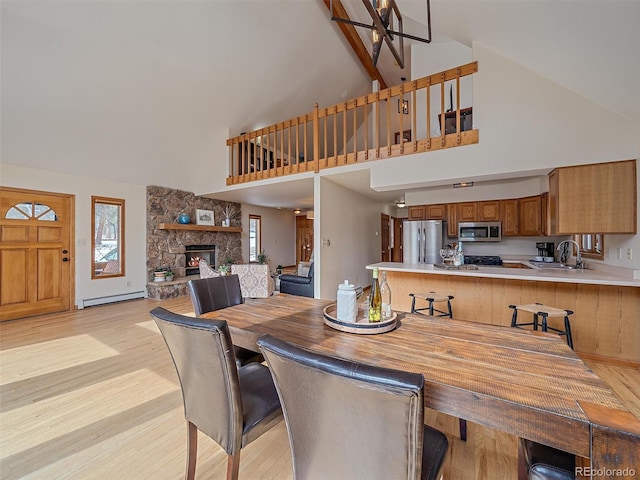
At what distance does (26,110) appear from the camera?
3.74 metres

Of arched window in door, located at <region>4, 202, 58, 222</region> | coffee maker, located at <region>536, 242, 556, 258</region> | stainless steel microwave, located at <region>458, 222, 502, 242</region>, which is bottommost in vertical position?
coffee maker, located at <region>536, 242, 556, 258</region>

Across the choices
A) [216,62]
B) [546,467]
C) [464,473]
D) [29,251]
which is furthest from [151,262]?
[546,467]

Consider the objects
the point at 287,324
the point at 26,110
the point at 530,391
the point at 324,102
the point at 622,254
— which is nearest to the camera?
the point at 530,391

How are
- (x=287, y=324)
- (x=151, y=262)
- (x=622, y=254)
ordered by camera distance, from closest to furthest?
(x=287, y=324)
(x=622, y=254)
(x=151, y=262)

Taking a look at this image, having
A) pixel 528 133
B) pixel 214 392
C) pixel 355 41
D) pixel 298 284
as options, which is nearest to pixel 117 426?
pixel 214 392

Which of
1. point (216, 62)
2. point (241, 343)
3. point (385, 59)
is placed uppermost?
point (385, 59)

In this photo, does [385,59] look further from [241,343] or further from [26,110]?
[241,343]

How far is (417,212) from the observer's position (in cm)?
549

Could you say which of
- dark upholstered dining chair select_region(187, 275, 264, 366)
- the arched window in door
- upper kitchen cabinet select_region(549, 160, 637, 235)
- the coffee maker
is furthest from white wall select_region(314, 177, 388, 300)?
the arched window in door

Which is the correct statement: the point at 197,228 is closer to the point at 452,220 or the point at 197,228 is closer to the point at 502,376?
the point at 452,220

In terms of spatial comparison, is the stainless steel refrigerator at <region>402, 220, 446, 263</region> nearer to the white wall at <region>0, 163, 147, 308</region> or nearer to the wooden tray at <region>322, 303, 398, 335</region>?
the wooden tray at <region>322, 303, 398, 335</region>

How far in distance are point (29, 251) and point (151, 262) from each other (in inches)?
74.1

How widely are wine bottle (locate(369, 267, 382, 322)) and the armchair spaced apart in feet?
11.0

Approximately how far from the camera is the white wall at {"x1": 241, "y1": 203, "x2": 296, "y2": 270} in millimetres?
8484
